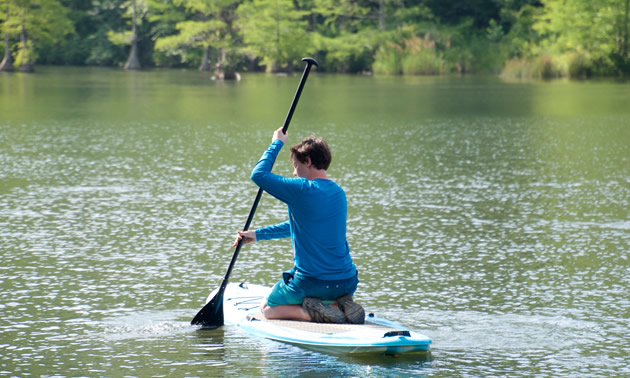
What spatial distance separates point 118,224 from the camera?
376 inches

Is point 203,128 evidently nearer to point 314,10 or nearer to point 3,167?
point 3,167

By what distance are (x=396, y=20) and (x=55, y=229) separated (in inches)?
1989

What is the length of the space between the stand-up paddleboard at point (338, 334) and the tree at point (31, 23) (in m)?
48.2

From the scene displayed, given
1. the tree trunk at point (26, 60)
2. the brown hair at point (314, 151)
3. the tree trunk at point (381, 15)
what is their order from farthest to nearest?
the tree trunk at point (381, 15) < the tree trunk at point (26, 60) < the brown hair at point (314, 151)

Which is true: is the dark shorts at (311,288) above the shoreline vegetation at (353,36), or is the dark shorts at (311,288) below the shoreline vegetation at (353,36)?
below

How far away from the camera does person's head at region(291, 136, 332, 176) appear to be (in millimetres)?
5496

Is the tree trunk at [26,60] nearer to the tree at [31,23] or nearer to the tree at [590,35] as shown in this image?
the tree at [31,23]

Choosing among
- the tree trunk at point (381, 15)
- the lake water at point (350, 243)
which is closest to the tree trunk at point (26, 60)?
the tree trunk at point (381, 15)

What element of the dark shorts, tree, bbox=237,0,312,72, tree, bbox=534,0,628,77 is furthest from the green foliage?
the dark shorts

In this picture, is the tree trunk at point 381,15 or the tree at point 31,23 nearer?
the tree at point 31,23

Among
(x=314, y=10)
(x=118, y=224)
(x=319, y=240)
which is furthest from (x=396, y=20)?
(x=319, y=240)

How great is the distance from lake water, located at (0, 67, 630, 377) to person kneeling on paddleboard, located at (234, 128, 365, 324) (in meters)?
0.29

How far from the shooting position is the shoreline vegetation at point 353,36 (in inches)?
1764

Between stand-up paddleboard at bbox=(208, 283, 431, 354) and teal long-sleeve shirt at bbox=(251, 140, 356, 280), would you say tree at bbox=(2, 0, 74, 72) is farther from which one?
teal long-sleeve shirt at bbox=(251, 140, 356, 280)
